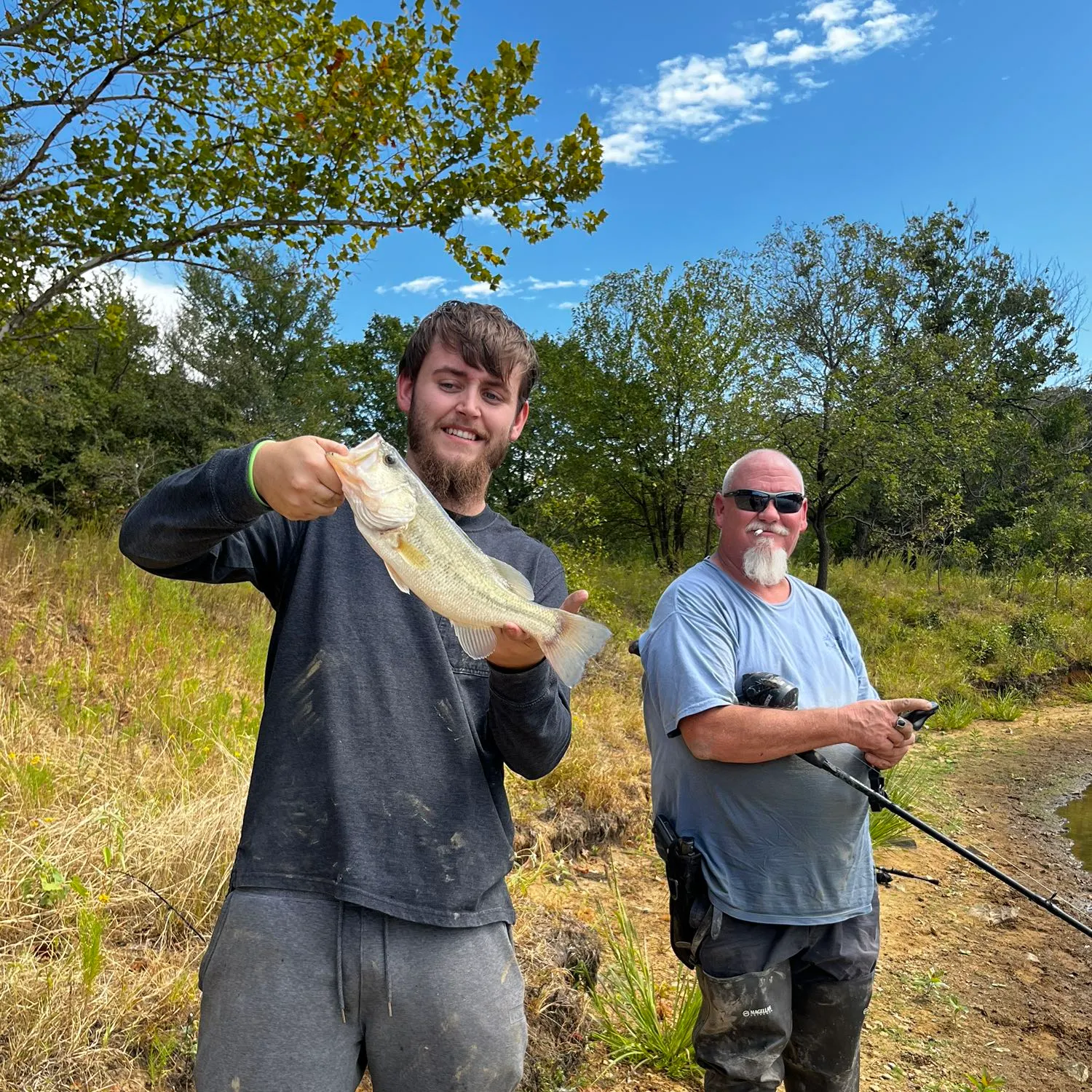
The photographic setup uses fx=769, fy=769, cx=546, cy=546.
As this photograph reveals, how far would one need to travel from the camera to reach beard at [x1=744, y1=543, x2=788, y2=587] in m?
3.33

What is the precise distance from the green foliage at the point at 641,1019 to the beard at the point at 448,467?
110 inches

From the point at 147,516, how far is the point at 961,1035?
561cm

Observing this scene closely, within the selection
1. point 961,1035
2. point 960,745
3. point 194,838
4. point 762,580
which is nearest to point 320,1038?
point 762,580

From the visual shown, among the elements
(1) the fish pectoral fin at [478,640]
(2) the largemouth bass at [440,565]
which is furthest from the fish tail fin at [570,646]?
(1) the fish pectoral fin at [478,640]

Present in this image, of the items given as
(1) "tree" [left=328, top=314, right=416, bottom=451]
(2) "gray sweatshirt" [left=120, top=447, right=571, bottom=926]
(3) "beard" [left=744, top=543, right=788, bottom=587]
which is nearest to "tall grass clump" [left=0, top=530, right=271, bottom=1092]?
(2) "gray sweatshirt" [left=120, top=447, right=571, bottom=926]

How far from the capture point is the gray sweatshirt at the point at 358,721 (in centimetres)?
184

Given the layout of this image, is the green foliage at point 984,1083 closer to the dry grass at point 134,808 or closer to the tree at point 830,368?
the dry grass at point 134,808

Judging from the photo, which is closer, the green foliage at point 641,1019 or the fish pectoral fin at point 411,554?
the fish pectoral fin at point 411,554

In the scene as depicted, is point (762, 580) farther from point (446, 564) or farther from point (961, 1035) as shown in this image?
point (961, 1035)

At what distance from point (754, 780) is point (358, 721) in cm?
170

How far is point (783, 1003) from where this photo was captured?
2863mm

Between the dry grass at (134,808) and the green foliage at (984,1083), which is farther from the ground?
the dry grass at (134,808)

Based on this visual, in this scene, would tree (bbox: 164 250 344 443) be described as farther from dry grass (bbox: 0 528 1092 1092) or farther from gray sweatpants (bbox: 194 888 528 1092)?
gray sweatpants (bbox: 194 888 528 1092)

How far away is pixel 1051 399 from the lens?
32.3m
